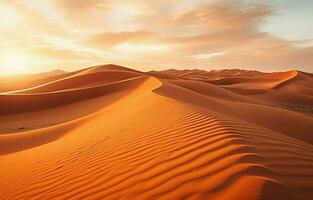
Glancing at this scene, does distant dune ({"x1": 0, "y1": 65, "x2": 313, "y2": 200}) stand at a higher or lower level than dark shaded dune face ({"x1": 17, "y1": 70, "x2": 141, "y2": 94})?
lower

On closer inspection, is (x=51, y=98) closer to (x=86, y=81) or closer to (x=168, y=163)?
(x=86, y=81)

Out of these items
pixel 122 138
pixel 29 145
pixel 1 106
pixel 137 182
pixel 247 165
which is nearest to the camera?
pixel 247 165

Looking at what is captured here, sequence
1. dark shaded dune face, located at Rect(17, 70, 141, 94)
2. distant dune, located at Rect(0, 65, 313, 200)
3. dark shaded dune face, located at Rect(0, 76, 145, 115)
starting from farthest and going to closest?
dark shaded dune face, located at Rect(17, 70, 141, 94), dark shaded dune face, located at Rect(0, 76, 145, 115), distant dune, located at Rect(0, 65, 313, 200)

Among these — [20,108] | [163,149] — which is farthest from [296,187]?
[20,108]

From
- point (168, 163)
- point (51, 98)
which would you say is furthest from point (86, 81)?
point (168, 163)

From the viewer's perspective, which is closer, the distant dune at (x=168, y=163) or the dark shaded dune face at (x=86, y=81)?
the distant dune at (x=168, y=163)

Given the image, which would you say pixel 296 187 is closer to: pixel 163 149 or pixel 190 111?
pixel 163 149

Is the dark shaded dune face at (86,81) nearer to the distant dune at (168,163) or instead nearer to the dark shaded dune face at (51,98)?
the dark shaded dune face at (51,98)

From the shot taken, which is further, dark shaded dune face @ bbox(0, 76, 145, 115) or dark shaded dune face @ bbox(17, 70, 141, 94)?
dark shaded dune face @ bbox(17, 70, 141, 94)

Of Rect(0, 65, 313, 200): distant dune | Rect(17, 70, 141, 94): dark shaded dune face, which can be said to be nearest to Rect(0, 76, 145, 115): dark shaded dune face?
→ Rect(17, 70, 141, 94): dark shaded dune face

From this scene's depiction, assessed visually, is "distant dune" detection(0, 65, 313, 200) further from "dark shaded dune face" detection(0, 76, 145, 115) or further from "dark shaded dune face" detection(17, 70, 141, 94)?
"dark shaded dune face" detection(17, 70, 141, 94)

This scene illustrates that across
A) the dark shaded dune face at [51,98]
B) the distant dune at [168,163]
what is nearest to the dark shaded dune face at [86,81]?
the dark shaded dune face at [51,98]

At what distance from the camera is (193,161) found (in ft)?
12.1

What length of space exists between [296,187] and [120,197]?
168cm
